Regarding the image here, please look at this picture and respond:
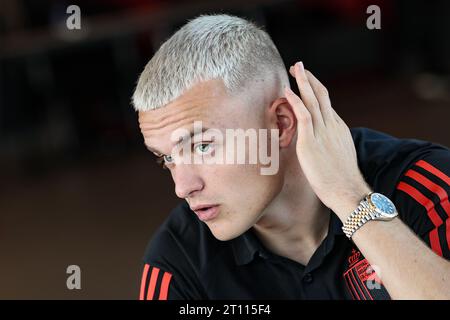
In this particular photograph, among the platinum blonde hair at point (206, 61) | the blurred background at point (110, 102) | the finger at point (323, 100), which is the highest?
the platinum blonde hair at point (206, 61)

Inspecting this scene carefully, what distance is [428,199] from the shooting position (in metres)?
1.61

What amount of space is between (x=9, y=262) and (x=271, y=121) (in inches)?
120

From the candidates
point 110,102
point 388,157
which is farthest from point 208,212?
point 110,102

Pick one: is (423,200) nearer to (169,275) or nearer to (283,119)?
(283,119)

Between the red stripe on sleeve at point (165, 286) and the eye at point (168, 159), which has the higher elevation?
the eye at point (168, 159)

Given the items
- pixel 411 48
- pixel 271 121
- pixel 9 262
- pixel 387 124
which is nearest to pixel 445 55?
pixel 411 48

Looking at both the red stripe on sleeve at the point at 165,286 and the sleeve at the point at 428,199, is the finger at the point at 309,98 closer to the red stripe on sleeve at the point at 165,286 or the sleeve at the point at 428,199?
the sleeve at the point at 428,199

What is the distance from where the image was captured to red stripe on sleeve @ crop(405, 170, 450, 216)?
1.58 meters

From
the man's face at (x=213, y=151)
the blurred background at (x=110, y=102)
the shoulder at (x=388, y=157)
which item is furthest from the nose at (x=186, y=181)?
the blurred background at (x=110, y=102)

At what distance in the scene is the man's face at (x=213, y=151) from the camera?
152 cm

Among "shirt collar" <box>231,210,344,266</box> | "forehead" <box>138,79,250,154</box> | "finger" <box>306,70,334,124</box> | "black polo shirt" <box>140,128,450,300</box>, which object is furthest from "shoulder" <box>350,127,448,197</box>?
"forehead" <box>138,79,250,154</box>

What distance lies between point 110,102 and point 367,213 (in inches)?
209

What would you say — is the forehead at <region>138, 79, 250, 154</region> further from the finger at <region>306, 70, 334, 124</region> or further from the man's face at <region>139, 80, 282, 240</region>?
the finger at <region>306, 70, 334, 124</region>

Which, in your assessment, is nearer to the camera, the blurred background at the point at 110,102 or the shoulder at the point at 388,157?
the shoulder at the point at 388,157
